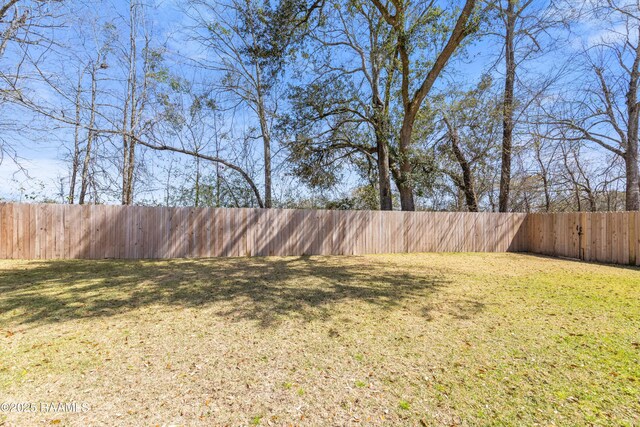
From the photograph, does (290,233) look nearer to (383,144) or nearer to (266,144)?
(266,144)

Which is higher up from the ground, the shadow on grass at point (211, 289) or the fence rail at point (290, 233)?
the fence rail at point (290, 233)

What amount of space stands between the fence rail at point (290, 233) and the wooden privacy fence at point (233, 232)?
0.07 ft

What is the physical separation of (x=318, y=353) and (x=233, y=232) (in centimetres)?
605

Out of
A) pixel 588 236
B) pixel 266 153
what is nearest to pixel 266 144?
pixel 266 153

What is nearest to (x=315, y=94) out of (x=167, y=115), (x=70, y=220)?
(x=167, y=115)

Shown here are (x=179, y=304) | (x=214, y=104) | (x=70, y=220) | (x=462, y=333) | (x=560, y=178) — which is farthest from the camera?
(x=560, y=178)

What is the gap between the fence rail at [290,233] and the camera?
267 inches

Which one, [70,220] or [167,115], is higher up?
[167,115]

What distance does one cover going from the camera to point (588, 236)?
838 centimetres

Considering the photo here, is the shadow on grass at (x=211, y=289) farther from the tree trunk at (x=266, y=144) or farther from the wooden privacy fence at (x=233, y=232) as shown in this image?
the tree trunk at (x=266, y=144)

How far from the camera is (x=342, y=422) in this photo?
1.60 m

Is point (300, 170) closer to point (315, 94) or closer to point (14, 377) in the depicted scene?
point (315, 94)

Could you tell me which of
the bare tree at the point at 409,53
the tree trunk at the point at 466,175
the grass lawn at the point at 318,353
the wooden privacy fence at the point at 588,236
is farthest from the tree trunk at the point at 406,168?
the grass lawn at the point at 318,353

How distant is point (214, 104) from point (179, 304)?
8512mm
